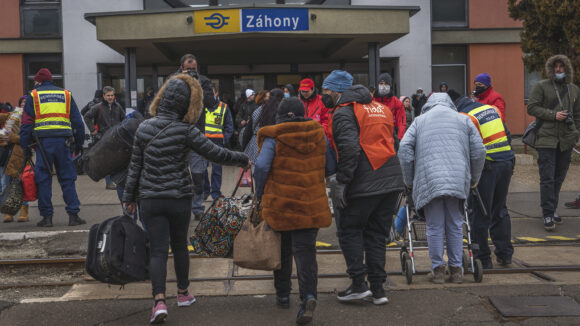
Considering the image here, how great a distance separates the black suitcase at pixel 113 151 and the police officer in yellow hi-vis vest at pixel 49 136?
327 cm

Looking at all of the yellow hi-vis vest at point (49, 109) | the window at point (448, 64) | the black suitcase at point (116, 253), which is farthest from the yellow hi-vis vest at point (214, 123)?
the window at point (448, 64)

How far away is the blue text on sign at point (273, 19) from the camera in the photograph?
1503 cm

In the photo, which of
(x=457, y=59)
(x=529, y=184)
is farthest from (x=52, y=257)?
(x=457, y=59)

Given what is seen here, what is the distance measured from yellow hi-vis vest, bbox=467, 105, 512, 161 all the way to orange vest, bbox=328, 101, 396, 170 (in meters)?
1.31

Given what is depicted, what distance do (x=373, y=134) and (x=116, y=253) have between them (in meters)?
2.19

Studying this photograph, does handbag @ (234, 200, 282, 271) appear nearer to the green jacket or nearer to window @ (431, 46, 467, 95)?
the green jacket

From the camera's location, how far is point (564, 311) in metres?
4.88

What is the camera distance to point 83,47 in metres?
19.5

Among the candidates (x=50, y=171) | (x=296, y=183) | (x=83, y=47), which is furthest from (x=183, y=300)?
(x=83, y=47)

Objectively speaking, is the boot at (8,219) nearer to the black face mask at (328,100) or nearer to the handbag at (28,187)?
the handbag at (28,187)

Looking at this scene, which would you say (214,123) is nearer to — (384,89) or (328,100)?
(384,89)

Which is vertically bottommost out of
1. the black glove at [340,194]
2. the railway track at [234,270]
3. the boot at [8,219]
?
the railway track at [234,270]

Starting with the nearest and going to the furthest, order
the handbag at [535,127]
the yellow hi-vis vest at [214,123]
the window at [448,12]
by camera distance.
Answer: the handbag at [535,127], the yellow hi-vis vest at [214,123], the window at [448,12]

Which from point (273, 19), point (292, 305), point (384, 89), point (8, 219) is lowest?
point (292, 305)
